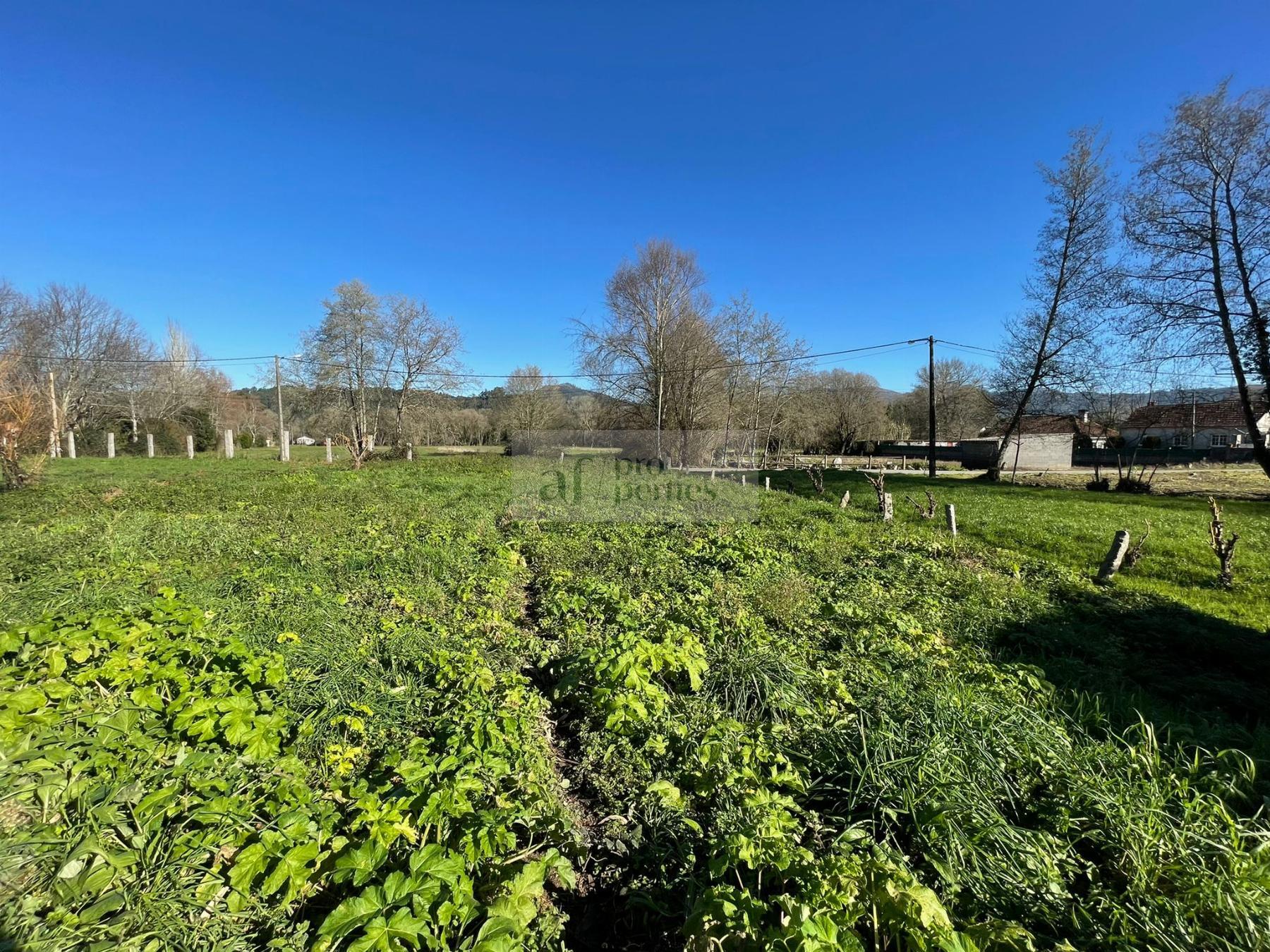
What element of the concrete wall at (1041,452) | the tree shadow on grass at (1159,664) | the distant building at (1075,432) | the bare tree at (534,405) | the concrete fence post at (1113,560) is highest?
the bare tree at (534,405)

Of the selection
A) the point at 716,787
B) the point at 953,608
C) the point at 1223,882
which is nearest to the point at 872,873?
the point at 716,787

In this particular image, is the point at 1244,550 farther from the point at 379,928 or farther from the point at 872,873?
the point at 379,928

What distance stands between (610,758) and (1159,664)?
481cm

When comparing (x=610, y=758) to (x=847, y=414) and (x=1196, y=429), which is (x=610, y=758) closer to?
(x=847, y=414)

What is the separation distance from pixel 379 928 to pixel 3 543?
26.1 ft

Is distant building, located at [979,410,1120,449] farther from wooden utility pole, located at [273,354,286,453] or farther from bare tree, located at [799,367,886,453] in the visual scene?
wooden utility pole, located at [273,354,286,453]

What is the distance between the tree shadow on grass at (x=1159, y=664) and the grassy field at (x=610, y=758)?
1.4 inches

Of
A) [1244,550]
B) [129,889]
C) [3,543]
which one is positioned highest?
[3,543]

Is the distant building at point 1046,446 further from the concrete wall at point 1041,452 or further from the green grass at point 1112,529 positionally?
the green grass at point 1112,529

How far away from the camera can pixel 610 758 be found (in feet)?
9.62

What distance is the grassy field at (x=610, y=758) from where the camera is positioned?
5.43 feet

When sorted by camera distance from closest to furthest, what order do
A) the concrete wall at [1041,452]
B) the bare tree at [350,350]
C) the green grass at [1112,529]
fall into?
the green grass at [1112,529]
the bare tree at [350,350]
the concrete wall at [1041,452]

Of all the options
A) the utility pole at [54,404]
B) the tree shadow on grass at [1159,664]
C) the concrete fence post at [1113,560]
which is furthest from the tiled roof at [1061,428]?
the utility pole at [54,404]

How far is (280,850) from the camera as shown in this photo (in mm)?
1815
